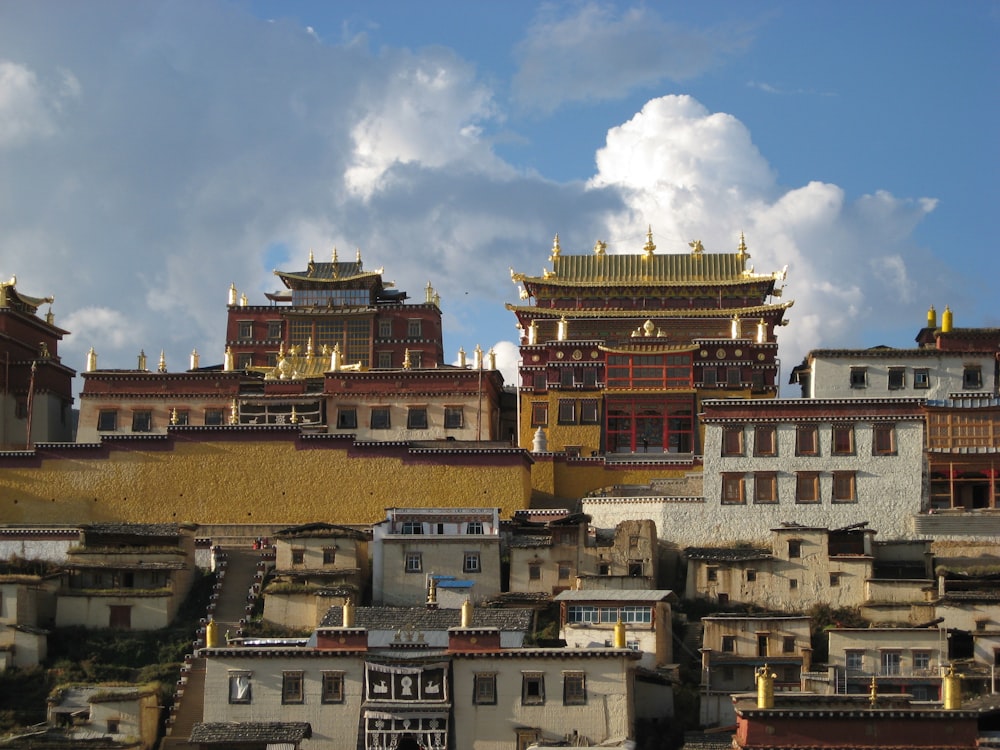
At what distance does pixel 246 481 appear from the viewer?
237 feet

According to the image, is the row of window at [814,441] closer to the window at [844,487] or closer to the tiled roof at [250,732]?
the window at [844,487]

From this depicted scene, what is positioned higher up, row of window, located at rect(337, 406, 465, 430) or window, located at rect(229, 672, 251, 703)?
row of window, located at rect(337, 406, 465, 430)

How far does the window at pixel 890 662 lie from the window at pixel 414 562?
657 inches

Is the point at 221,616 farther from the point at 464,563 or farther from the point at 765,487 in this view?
the point at 765,487

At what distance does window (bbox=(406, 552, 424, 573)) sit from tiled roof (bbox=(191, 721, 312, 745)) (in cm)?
1070

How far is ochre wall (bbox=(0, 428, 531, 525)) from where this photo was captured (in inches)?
2810

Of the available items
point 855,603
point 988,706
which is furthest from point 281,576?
point 988,706

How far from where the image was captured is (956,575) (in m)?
62.0

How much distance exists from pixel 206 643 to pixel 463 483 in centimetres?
1495

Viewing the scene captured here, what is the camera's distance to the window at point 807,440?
68.4 meters

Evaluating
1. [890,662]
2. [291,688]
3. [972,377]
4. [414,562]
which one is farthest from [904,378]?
[291,688]

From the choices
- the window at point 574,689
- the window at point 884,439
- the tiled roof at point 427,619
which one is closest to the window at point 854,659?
the window at point 574,689

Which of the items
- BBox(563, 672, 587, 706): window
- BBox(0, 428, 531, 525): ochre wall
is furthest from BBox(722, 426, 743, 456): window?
BBox(563, 672, 587, 706): window

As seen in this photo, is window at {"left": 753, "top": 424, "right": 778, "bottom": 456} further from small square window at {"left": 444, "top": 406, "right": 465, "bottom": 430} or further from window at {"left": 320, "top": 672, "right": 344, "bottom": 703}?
window at {"left": 320, "top": 672, "right": 344, "bottom": 703}
